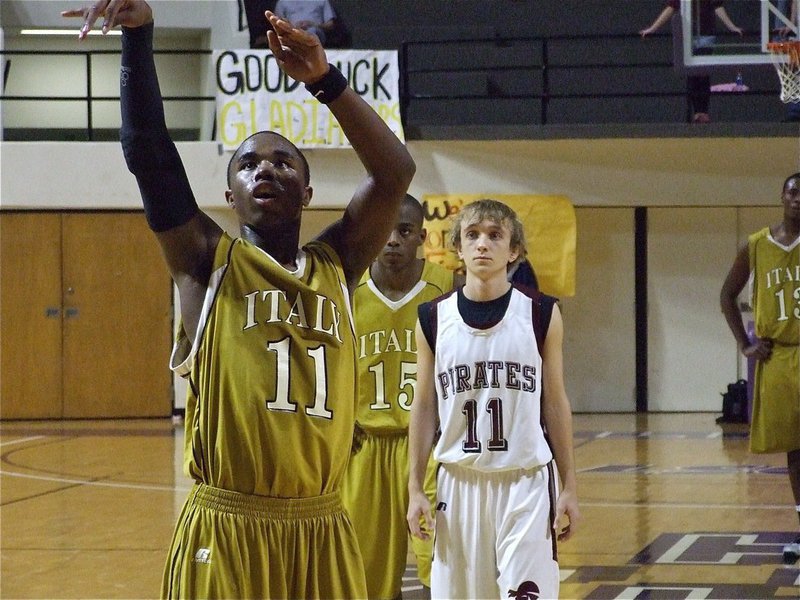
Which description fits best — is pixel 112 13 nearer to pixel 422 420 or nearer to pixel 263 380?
pixel 263 380

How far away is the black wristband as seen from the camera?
10.3ft

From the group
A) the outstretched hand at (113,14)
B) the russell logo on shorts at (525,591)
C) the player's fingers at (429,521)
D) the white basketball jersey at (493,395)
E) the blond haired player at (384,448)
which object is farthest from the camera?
the blond haired player at (384,448)

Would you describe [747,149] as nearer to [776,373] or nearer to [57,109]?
[776,373]

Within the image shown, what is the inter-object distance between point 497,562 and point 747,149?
36.2 feet

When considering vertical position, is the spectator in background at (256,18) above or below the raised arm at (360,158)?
above

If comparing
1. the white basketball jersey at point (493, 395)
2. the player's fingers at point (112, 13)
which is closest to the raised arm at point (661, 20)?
the white basketball jersey at point (493, 395)

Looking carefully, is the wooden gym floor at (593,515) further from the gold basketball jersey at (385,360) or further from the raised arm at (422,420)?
the raised arm at (422,420)

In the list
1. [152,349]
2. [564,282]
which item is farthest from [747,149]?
[152,349]

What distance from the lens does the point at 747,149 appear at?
1456 cm

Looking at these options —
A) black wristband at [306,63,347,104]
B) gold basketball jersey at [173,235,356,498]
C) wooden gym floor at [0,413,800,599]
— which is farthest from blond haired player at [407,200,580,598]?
wooden gym floor at [0,413,800,599]

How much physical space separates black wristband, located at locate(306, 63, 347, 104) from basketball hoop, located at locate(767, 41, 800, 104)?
7480 millimetres

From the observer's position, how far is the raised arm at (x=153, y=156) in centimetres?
301

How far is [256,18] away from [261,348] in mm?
12857

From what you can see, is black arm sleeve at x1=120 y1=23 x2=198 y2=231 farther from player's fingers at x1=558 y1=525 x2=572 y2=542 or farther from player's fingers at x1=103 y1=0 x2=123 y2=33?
player's fingers at x1=558 y1=525 x2=572 y2=542
